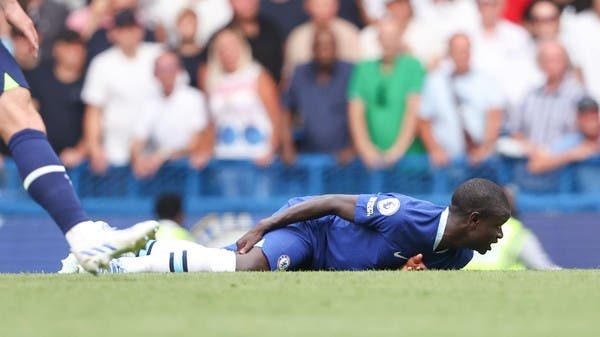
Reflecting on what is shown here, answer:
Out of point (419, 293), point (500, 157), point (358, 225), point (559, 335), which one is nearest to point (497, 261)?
point (500, 157)

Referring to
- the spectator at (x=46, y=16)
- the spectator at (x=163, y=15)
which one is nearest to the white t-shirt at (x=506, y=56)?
the spectator at (x=163, y=15)

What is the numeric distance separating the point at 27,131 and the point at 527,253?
17.4 ft

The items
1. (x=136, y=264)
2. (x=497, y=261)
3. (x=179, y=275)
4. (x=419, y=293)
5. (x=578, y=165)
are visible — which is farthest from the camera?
(x=578, y=165)

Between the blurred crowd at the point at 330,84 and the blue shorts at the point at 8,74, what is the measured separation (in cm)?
587

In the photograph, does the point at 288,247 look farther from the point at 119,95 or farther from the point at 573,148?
the point at 119,95

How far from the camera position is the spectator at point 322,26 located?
1298cm

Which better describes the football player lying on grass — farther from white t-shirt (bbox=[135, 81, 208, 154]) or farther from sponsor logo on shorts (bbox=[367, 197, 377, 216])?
white t-shirt (bbox=[135, 81, 208, 154])

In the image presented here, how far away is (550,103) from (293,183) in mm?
2509

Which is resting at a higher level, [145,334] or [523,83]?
[145,334]

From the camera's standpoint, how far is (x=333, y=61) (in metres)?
12.8

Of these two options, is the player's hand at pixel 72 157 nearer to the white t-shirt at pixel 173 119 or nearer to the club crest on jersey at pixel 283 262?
the white t-shirt at pixel 173 119

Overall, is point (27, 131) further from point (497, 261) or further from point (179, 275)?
point (497, 261)

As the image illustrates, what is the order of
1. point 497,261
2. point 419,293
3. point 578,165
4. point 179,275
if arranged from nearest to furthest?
point 419,293 → point 179,275 → point 497,261 → point 578,165

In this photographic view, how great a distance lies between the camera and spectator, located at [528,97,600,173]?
12328 millimetres
